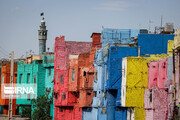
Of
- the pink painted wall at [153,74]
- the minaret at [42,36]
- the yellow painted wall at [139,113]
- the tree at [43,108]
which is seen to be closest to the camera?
the pink painted wall at [153,74]

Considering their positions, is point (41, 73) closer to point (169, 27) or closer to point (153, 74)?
point (169, 27)

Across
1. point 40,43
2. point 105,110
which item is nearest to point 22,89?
point 105,110

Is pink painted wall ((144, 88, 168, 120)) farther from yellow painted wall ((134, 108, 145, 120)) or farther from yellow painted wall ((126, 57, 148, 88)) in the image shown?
yellow painted wall ((134, 108, 145, 120))


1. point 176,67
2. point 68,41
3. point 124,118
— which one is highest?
point 68,41

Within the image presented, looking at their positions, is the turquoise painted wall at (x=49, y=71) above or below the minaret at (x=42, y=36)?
below

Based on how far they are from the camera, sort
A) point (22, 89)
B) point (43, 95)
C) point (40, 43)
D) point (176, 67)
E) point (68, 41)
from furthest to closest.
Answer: point (40, 43), point (22, 89), point (43, 95), point (68, 41), point (176, 67)

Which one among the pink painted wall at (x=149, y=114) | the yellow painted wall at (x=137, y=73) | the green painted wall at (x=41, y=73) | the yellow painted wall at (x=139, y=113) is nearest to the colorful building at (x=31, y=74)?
the green painted wall at (x=41, y=73)

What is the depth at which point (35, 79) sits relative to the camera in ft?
257

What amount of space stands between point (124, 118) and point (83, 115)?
13220mm

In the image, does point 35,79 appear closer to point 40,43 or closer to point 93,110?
point 93,110

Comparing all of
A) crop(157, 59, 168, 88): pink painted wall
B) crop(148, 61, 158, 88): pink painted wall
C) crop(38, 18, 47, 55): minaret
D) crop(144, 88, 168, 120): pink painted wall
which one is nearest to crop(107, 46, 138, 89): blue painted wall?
crop(148, 61, 158, 88): pink painted wall

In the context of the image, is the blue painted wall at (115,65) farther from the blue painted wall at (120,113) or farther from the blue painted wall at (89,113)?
the blue painted wall at (89,113)

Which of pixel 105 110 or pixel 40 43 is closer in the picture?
pixel 105 110

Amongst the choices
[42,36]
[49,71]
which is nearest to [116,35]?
[49,71]
